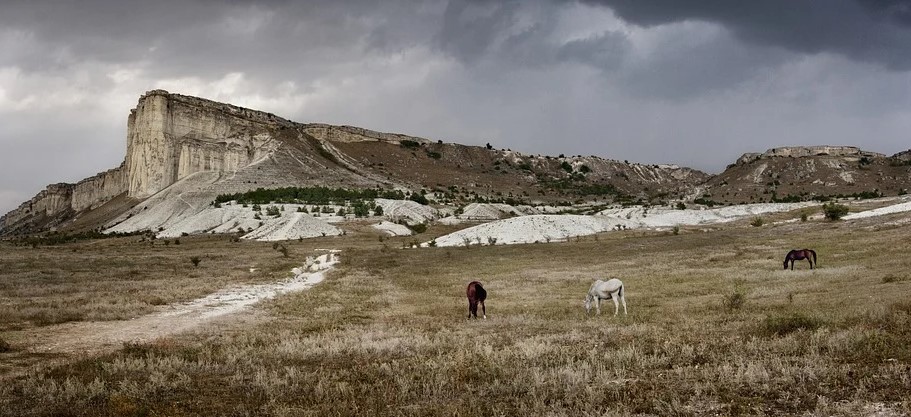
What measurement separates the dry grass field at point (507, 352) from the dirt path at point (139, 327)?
557 millimetres

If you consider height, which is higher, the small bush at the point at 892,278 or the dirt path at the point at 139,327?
the dirt path at the point at 139,327

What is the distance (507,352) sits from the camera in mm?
11688

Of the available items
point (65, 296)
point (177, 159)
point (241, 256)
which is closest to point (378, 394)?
point (65, 296)

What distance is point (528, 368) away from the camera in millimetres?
10188

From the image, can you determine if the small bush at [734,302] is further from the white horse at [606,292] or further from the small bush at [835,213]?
the small bush at [835,213]

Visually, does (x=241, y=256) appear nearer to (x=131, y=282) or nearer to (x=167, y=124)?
(x=131, y=282)

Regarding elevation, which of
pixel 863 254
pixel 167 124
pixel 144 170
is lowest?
pixel 863 254

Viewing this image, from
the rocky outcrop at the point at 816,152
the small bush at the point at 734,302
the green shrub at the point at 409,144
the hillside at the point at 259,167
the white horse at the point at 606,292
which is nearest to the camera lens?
the small bush at the point at 734,302

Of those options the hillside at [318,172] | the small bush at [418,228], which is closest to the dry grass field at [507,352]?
the small bush at [418,228]

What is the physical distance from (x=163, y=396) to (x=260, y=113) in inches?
5823

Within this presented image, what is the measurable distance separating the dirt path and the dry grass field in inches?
21.9

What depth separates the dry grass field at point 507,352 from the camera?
820cm

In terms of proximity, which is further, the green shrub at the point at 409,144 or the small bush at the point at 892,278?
the green shrub at the point at 409,144

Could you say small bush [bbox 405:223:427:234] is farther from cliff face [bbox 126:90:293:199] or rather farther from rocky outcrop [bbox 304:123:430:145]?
rocky outcrop [bbox 304:123:430:145]
